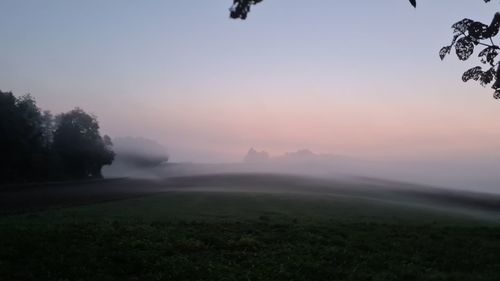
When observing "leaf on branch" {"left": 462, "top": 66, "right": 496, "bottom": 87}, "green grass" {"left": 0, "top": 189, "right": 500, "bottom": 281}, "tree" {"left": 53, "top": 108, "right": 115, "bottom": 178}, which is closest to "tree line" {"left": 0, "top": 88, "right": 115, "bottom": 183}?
"tree" {"left": 53, "top": 108, "right": 115, "bottom": 178}

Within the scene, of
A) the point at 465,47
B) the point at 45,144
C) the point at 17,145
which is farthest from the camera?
the point at 45,144

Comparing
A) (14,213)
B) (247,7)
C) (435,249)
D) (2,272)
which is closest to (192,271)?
(2,272)

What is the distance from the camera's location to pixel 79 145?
115250 mm

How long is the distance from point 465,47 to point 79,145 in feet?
343

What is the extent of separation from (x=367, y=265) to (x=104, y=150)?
107 meters

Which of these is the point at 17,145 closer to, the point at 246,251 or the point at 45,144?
the point at 45,144

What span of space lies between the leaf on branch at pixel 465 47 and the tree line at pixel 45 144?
272 ft

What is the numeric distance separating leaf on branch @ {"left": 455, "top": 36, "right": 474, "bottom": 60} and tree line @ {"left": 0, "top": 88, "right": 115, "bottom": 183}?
82829 millimetres

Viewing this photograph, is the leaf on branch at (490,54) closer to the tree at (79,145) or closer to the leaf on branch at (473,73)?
the leaf on branch at (473,73)

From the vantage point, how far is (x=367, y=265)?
22.7 metres

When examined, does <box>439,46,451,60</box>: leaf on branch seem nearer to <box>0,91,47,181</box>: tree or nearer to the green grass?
the green grass

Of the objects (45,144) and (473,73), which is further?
(45,144)

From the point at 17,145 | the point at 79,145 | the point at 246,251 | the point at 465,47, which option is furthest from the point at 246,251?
the point at 79,145

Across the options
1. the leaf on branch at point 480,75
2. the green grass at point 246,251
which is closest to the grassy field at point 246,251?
the green grass at point 246,251
